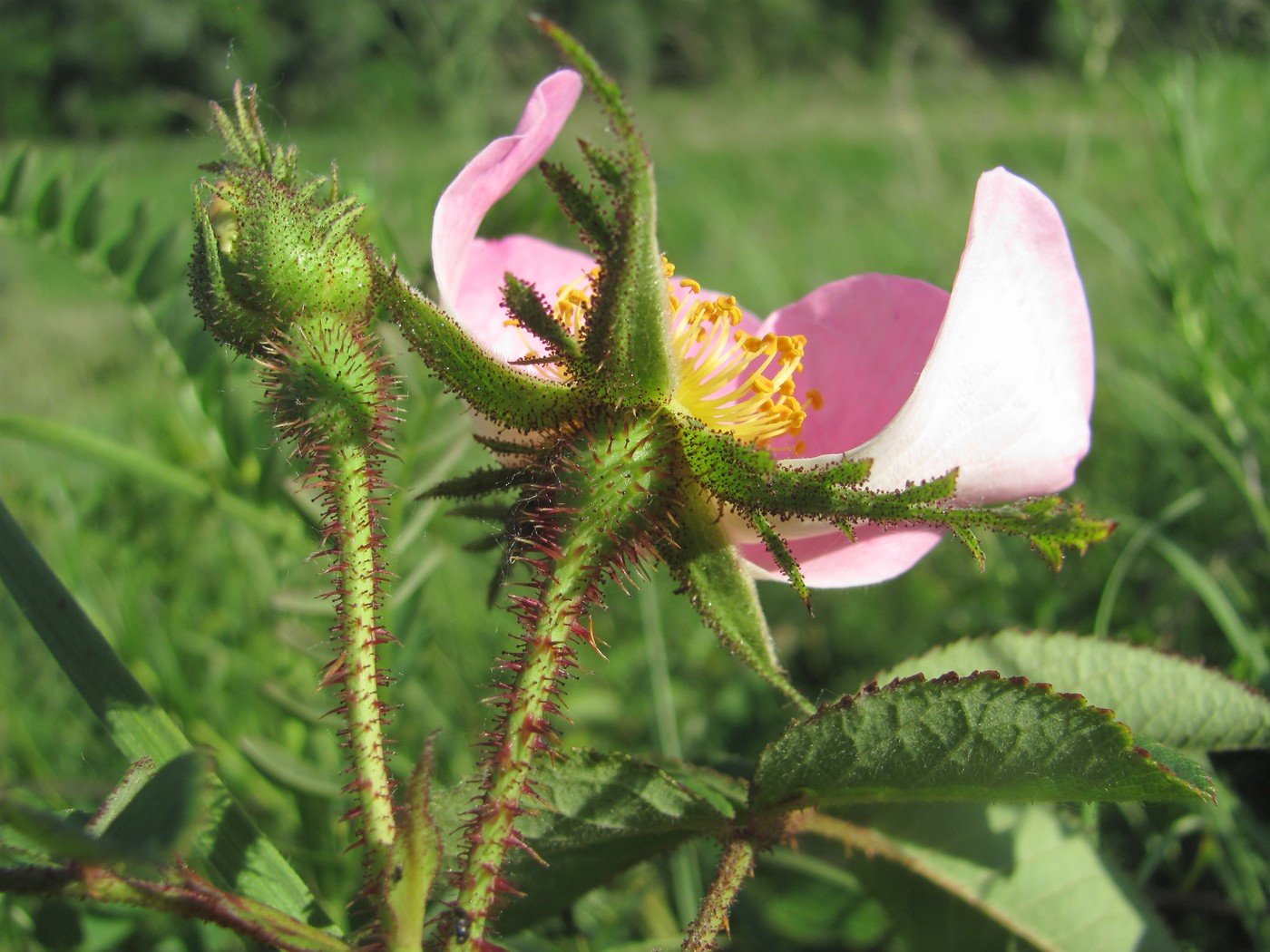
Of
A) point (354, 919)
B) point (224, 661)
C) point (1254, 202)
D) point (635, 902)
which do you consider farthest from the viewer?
point (1254, 202)

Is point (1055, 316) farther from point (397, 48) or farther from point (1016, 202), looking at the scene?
point (397, 48)

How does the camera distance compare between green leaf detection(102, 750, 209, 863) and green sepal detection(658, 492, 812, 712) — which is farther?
green sepal detection(658, 492, 812, 712)

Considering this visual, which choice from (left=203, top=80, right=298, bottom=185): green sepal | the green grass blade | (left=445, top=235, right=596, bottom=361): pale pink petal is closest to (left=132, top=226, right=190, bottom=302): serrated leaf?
the green grass blade

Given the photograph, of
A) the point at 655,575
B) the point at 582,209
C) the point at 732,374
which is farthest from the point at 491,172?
the point at 655,575

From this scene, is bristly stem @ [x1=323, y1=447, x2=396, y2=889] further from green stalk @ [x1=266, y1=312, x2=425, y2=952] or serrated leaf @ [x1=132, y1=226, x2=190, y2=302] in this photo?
serrated leaf @ [x1=132, y1=226, x2=190, y2=302]

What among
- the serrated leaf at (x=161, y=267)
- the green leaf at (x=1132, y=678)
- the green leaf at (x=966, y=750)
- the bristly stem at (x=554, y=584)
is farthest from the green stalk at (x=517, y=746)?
the serrated leaf at (x=161, y=267)

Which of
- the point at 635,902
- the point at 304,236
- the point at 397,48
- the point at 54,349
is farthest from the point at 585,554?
the point at 54,349
